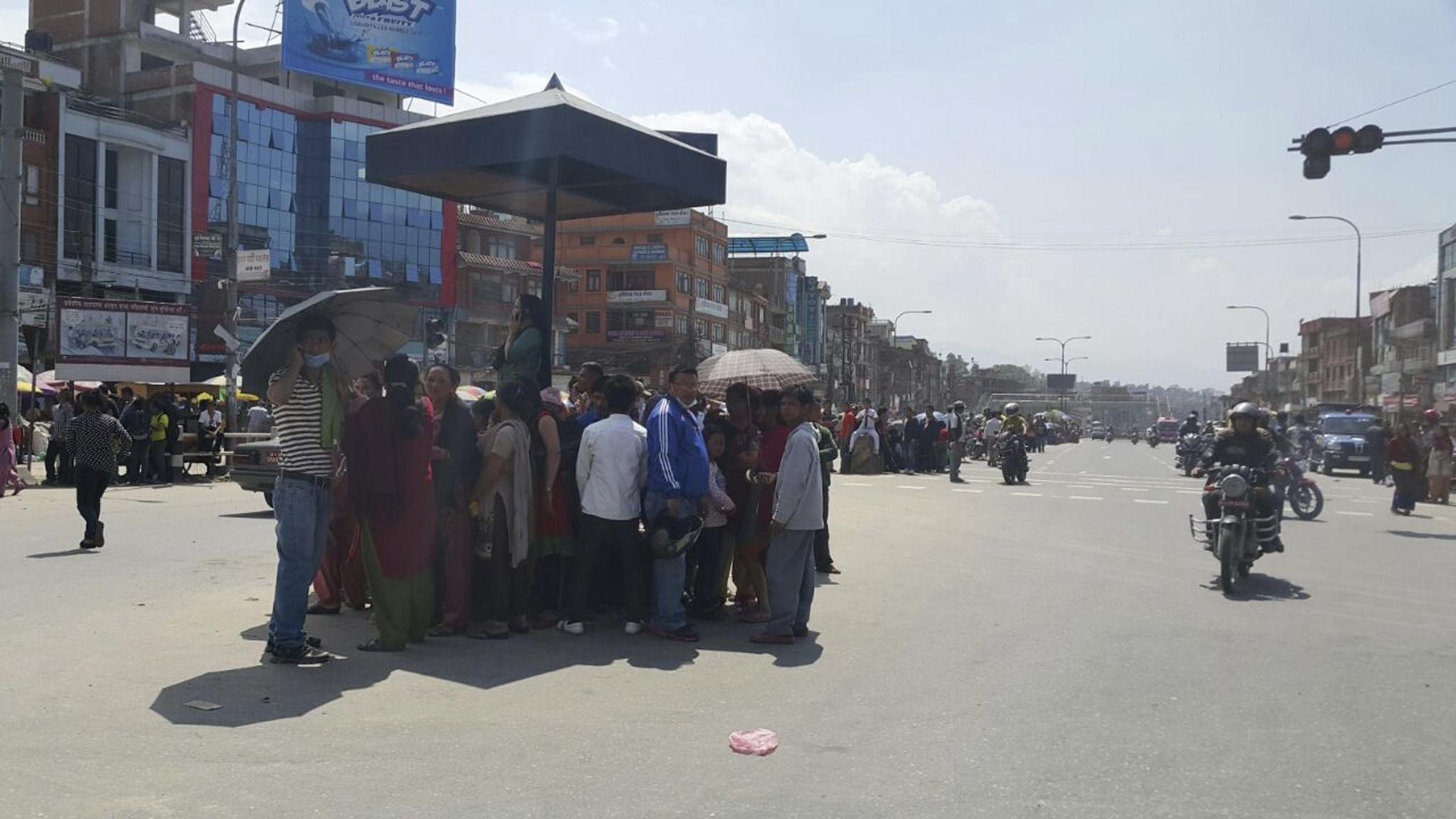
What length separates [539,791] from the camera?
464cm

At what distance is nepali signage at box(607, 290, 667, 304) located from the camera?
251 feet

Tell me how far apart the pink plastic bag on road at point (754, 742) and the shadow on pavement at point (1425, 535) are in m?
13.5

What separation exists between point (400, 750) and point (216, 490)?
17.3m

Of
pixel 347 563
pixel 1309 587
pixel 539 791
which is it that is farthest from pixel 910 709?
pixel 1309 587

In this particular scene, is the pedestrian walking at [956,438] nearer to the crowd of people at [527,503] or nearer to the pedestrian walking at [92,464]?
the pedestrian walking at [92,464]

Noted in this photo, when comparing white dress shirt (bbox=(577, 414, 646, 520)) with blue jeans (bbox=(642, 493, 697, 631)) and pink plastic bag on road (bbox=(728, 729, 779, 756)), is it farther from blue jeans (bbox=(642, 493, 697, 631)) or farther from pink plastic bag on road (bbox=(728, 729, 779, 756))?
pink plastic bag on road (bbox=(728, 729, 779, 756))

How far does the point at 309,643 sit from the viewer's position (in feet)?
23.1

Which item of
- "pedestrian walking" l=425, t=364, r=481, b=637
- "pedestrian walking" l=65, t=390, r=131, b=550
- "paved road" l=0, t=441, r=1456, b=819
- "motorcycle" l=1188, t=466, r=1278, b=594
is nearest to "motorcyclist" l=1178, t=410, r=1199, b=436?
"paved road" l=0, t=441, r=1456, b=819

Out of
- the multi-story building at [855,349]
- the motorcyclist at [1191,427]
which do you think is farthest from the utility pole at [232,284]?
the multi-story building at [855,349]

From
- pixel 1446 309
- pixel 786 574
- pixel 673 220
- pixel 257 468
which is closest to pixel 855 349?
pixel 673 220

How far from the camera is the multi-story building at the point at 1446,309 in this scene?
61.2 metres

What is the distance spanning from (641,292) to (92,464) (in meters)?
65.4

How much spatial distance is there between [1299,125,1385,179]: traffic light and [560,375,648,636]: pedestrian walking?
1240cm

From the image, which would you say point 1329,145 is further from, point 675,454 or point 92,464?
point 92,464
